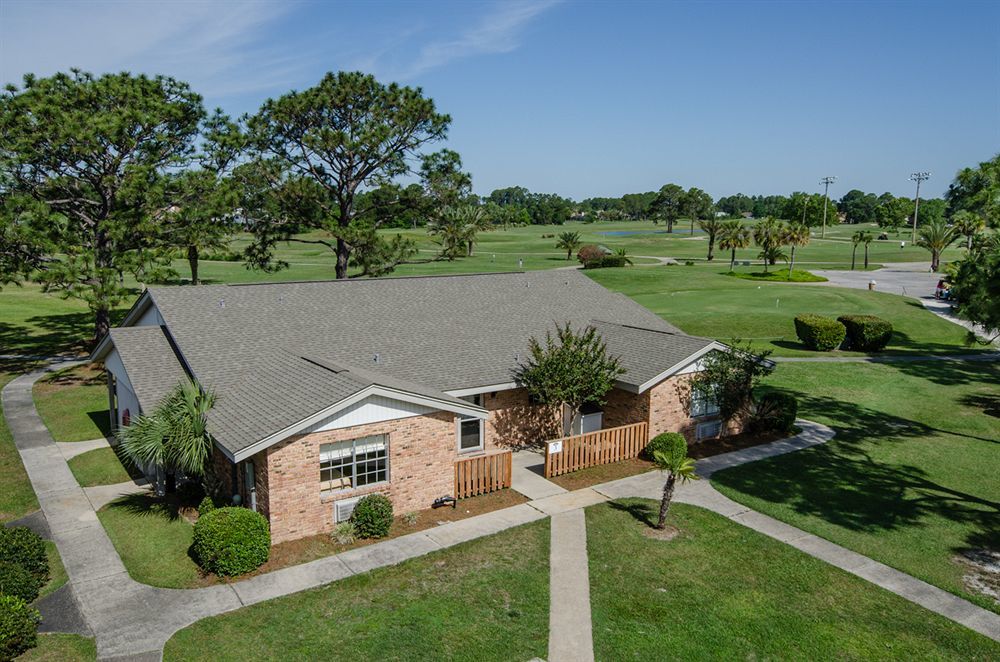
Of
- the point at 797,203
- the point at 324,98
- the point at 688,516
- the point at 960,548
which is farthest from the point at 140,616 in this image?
the point at 797,203

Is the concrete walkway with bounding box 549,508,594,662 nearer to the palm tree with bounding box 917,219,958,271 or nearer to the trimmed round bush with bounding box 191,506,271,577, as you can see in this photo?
the trimmed round bush with bounding box 191,506,271,577

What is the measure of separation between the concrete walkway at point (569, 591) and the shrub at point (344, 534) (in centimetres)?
474

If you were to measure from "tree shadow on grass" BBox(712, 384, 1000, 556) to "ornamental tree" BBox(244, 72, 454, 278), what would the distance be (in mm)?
29155

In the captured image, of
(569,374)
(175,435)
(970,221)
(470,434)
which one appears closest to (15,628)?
(175,435)

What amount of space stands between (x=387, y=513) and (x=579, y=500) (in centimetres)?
552

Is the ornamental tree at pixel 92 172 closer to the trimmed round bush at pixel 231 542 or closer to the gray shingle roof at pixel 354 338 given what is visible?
the gray shingle roof at pixel 354 338

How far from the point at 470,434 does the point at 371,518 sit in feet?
20.5

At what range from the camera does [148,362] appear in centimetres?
2039

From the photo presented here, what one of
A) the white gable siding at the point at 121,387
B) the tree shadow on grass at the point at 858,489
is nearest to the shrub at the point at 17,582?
the white gable siding at the point at 121,387

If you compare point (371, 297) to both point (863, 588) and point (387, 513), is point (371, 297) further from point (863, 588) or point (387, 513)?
point (863, 588)

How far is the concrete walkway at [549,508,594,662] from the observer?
1218 centimetres

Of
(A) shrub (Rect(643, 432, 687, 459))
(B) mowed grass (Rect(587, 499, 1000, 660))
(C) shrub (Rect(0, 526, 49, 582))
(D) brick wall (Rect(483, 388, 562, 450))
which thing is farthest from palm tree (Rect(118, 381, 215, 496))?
(A) shrub (Rect(643, 432, 687, 459))

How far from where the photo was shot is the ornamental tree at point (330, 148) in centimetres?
4128

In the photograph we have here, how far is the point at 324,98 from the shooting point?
41062 millimetres
